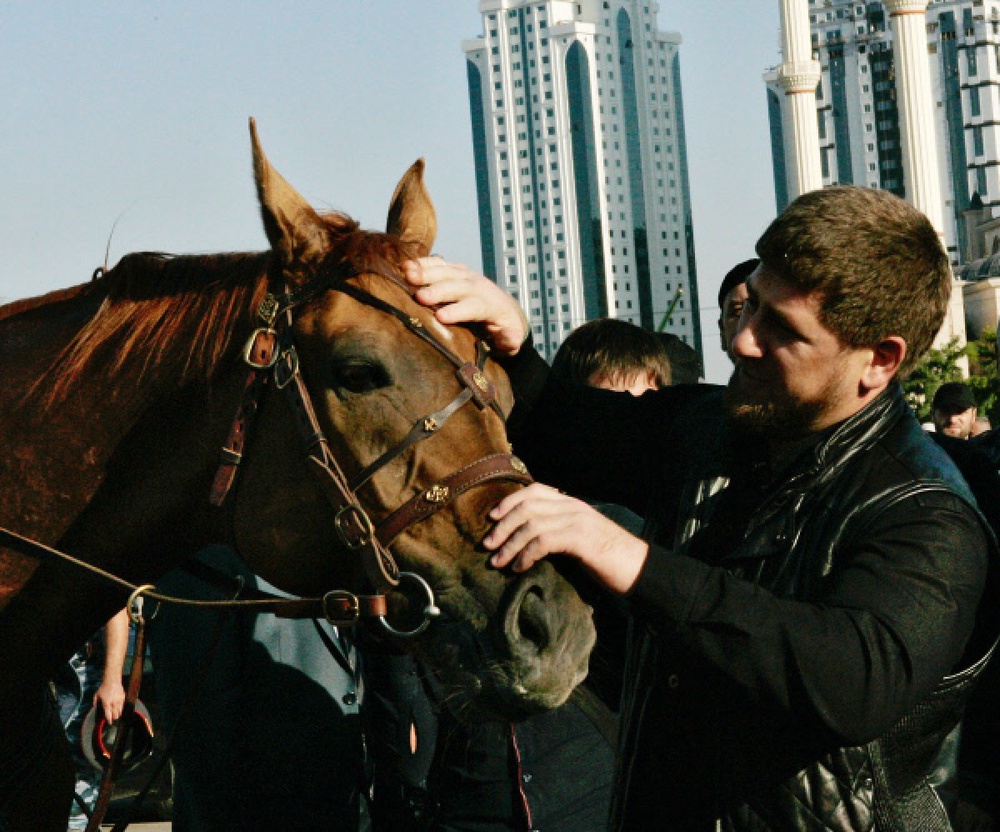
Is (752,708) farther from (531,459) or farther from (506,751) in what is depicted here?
(506,751)

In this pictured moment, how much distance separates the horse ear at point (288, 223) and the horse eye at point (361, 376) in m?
0.26

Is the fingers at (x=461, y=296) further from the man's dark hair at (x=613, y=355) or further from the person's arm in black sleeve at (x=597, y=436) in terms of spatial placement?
the man's dark hair at (x=613, y=355)

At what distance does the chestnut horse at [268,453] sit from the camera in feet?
7.79

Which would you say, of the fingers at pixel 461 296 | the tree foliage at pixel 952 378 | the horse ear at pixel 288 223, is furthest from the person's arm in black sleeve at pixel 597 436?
the tree foliage at pixel 952 378

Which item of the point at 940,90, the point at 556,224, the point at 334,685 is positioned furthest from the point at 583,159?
the point at 334,685

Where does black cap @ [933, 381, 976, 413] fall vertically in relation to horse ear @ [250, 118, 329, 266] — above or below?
below

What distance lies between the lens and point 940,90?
105m

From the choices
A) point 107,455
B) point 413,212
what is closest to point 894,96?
point 413,212

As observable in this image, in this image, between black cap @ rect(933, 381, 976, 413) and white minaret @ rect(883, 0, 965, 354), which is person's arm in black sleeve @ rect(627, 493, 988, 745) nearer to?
black cap @ rect(933, 381, 976, 413)

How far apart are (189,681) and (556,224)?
111 meters

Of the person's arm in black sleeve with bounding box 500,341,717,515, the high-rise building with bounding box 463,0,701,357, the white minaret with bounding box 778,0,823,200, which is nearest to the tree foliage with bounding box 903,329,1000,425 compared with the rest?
the white minaret with bounding box 778,0,823,200

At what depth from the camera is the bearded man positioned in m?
2.13

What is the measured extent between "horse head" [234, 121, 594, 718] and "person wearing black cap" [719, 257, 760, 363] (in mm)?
2038

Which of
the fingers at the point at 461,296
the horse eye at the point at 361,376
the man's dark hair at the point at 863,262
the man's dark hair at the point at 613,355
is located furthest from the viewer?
Result: the man's dark hair at the point at 613,355
